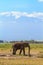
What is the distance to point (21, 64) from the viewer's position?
3030 centimetres

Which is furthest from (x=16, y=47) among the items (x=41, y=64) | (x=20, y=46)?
(x=41, y=64)

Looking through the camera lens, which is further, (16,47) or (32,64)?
(16,47)

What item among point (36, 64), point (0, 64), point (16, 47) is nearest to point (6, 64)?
point (0, 64)

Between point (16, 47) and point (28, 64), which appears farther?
point (16, 47)

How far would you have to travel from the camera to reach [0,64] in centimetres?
2966

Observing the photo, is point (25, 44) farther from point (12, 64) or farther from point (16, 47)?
point (12, 64)

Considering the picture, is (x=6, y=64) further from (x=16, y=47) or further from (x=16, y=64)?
(x=16, y=47)

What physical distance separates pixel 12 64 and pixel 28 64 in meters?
1.40

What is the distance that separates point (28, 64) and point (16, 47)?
14.7 m

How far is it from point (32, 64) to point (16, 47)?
14477 mm

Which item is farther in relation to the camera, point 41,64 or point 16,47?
point 16,47

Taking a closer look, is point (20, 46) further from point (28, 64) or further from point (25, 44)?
point (28, 64)

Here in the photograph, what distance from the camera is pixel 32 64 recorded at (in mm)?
30516

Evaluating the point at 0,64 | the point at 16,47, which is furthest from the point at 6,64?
the point at 16,47
